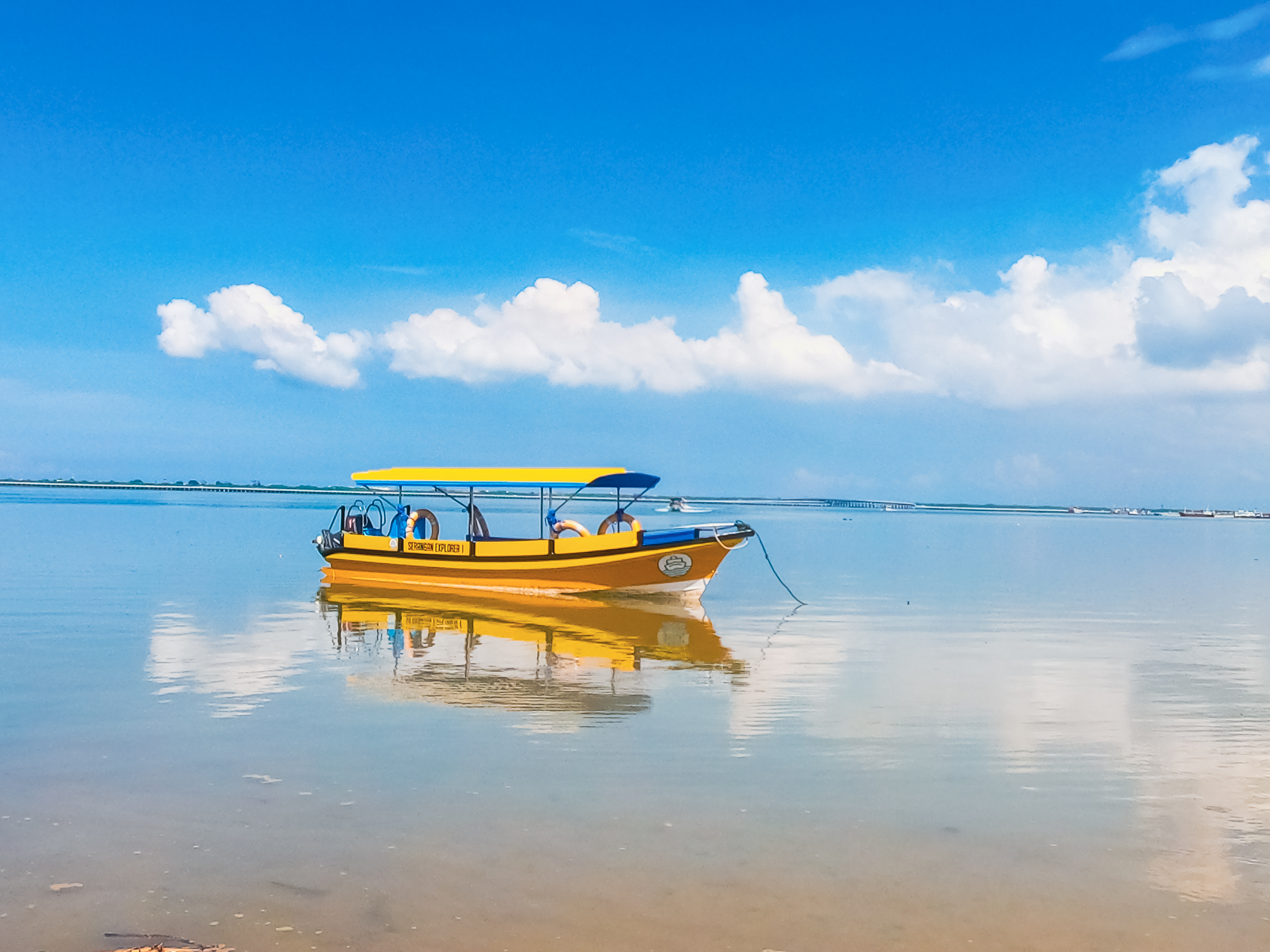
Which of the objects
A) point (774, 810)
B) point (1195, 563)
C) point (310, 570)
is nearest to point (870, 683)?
point (774, 810)

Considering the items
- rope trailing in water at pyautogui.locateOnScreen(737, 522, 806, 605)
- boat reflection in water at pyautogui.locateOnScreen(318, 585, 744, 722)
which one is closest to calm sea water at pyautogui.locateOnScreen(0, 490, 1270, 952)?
→ boat reflection in water at pyautogui.locateOnScreen(318, 585, 744, 722)

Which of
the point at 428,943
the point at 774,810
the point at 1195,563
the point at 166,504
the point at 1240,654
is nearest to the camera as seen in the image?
the point at 428,943

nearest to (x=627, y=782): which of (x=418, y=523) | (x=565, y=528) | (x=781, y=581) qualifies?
(x=565, y=528)

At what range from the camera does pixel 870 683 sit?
11.6 meters

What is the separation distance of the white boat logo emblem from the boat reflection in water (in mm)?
683

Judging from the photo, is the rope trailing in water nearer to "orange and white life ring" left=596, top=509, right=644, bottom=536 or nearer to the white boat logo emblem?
the white boat logo emblem

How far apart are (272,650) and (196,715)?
4.05m

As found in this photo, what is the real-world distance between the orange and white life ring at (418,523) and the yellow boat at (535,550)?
3 cm

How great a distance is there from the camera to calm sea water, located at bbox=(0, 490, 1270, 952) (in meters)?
5.09

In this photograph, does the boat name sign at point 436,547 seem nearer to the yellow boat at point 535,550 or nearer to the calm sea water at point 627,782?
the yellow boat at point 535,550

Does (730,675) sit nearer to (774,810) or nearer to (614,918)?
(774,810)

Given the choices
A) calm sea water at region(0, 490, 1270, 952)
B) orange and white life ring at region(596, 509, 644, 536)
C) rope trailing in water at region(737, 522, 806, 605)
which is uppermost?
orange and white life ring at region(596, 509, 644, 536)

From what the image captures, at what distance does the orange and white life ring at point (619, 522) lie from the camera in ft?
70.8

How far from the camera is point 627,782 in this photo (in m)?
7.44
